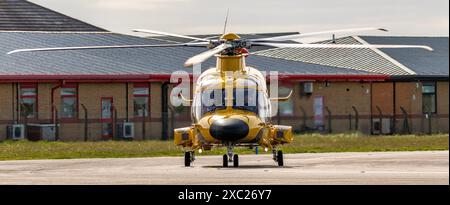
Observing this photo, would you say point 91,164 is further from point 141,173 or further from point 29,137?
point 29,137

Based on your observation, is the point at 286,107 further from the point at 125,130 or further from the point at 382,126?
the point at 125,130

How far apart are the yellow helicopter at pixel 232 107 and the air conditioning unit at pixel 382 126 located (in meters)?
28.3

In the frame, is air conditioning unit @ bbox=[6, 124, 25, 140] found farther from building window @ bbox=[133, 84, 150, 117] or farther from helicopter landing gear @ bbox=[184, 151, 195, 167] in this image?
helicopter landing gear @ bbox=[184, 151, 195, 167]

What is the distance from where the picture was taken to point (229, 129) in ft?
101

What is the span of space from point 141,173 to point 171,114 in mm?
27462

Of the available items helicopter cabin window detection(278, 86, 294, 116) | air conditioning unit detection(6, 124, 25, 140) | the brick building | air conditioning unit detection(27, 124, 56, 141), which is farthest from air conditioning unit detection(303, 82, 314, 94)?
air conditioning unit detection(6, 124, 25, 140)

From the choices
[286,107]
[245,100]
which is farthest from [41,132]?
[245,100]

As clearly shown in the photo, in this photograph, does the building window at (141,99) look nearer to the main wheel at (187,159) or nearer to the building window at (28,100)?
the building window at (28,100)

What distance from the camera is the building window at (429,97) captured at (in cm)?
6338

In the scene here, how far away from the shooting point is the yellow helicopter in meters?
31.1

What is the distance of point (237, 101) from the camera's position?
32031 mm

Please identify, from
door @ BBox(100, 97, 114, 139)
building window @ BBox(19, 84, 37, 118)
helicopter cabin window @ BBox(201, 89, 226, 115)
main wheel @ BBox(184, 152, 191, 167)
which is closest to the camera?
helicopter cabin window @ BBox(201, 89, 226, 115)

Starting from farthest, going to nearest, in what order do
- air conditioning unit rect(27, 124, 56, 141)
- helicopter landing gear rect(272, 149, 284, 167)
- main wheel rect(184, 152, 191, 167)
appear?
air conditioning unit rect(27, 124, 56, 141)
main wheel rect(184, 152, 191, 167)
helicopter landing gear rect(272, 149, 284, 167)
